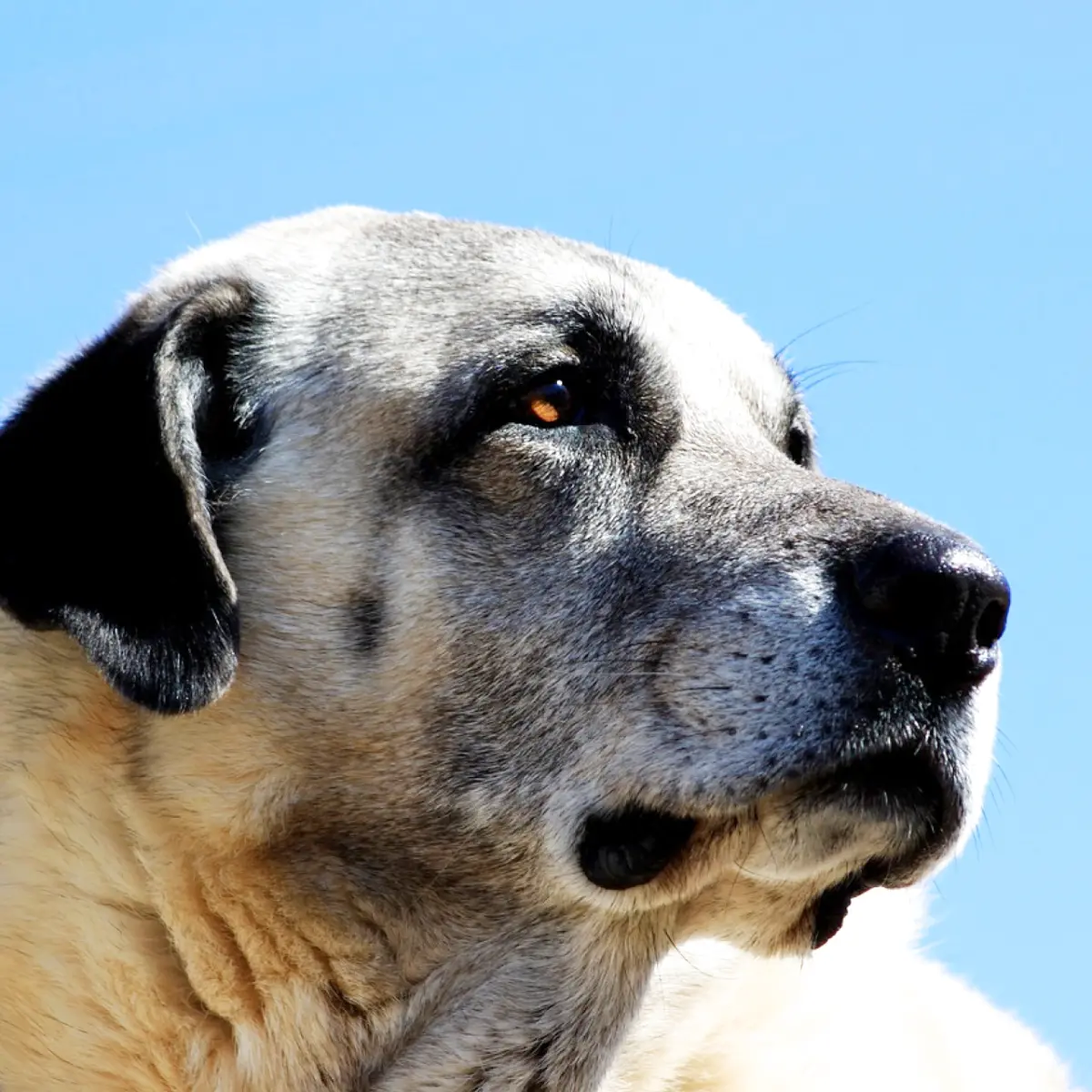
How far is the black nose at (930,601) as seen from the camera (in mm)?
3119

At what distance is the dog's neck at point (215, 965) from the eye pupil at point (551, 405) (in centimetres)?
Result: 93

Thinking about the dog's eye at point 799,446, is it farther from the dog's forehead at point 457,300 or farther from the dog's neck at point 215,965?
the dog's neck at point 215,965

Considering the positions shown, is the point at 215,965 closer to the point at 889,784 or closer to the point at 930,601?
the point at 889,784

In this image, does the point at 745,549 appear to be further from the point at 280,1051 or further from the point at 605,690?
Answer: the point at 280,1051

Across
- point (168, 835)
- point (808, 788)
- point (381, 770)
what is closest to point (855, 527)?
point (808, 788)

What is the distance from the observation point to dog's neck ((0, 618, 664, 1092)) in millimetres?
3395

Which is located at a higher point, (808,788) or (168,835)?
(808,788)

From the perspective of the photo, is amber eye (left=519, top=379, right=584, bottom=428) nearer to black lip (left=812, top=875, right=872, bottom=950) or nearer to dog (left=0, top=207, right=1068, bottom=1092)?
dog (left=0, top=207, right=1068, bottom=1092)

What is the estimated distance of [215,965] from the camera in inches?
134

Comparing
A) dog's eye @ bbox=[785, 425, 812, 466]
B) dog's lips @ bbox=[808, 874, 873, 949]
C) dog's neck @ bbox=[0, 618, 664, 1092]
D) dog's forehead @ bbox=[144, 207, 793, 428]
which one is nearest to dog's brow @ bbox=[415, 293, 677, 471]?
dog's forehead @ bbox=[144, 207, 793, 428]

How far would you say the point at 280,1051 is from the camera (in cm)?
338

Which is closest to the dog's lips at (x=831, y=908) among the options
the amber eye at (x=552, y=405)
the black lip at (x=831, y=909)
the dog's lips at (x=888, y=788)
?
the black lip at (x=831, y=909)

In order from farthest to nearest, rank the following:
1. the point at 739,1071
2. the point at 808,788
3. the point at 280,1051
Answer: the point at 739,1071 → the point at 280,1051 → the point at 808,788

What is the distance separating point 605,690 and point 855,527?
0.56 metres
